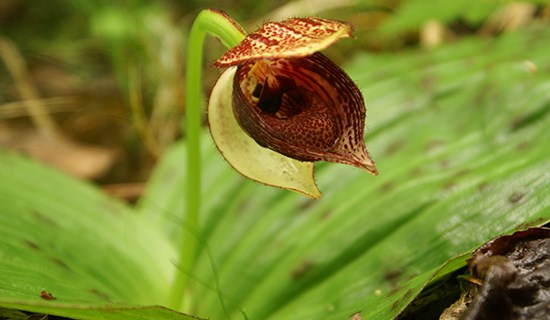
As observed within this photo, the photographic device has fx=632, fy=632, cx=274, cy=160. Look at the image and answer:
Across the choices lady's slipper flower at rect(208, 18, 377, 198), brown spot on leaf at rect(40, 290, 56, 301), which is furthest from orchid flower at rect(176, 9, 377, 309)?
brown spot on leaf at rect(40, 290, 56, 301)

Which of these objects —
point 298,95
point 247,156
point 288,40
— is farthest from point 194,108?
point 288,40

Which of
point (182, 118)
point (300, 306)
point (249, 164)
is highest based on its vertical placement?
point (182, 118)

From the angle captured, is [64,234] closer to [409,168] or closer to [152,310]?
[152,310]

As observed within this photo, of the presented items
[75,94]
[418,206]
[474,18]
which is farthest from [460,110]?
[75,94]

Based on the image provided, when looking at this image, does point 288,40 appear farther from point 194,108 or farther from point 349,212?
point 349,212

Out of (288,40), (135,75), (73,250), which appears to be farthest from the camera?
(135,75)

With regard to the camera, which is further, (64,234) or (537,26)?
(537,26)

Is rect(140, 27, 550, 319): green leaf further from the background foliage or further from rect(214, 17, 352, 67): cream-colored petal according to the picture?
rect(214, 17, 352, 67): cream-colored petal

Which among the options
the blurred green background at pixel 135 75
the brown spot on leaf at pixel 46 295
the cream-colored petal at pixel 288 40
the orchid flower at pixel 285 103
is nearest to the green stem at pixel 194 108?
the orchid flower at pixel 285 103
